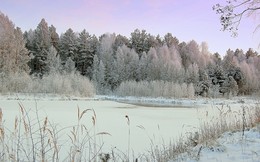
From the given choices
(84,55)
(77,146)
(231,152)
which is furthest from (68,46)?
(231,152)

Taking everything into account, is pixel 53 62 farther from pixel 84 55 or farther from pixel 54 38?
pixel 54 38

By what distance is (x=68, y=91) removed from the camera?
1112 inches

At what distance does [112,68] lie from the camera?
52.6m

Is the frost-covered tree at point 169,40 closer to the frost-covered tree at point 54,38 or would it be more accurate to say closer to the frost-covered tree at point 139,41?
the frost-covered tree at point 139,41

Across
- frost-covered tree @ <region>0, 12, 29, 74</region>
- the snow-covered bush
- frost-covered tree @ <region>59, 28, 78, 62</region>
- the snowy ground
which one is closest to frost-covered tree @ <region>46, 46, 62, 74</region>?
frost-covered tree @ <region>59, 28, 78, 62</region>

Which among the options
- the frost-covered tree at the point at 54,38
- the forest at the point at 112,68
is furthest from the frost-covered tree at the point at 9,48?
the frost-covered tree at the point at 54,38

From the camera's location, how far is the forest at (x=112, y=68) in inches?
1199

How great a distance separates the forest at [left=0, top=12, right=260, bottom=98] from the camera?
30453 mm

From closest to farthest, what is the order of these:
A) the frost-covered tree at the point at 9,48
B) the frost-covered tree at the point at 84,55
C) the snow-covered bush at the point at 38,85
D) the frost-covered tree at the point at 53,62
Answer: the snow-covered bush at the point at 38,85, the frost-covered tree at the point at 9,48, the frost-covered tree at the point at 53,62, the frost-covered tree at the point at 84,55

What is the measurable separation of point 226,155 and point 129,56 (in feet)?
164

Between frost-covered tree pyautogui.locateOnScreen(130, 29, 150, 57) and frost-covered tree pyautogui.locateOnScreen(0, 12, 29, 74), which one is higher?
frost-covered tree pyautogui.locateOnScreen(130, 29, 150, 57)

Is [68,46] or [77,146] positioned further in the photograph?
[68,46]

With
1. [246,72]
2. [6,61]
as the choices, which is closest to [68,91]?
[6,61]

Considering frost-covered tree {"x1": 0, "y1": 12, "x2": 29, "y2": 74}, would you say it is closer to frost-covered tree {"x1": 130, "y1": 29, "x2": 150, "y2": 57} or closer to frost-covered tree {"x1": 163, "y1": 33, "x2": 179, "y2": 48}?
frost-covered tree {"x1": 130, "y1": 29, "x2": 150, "y2": 57}
